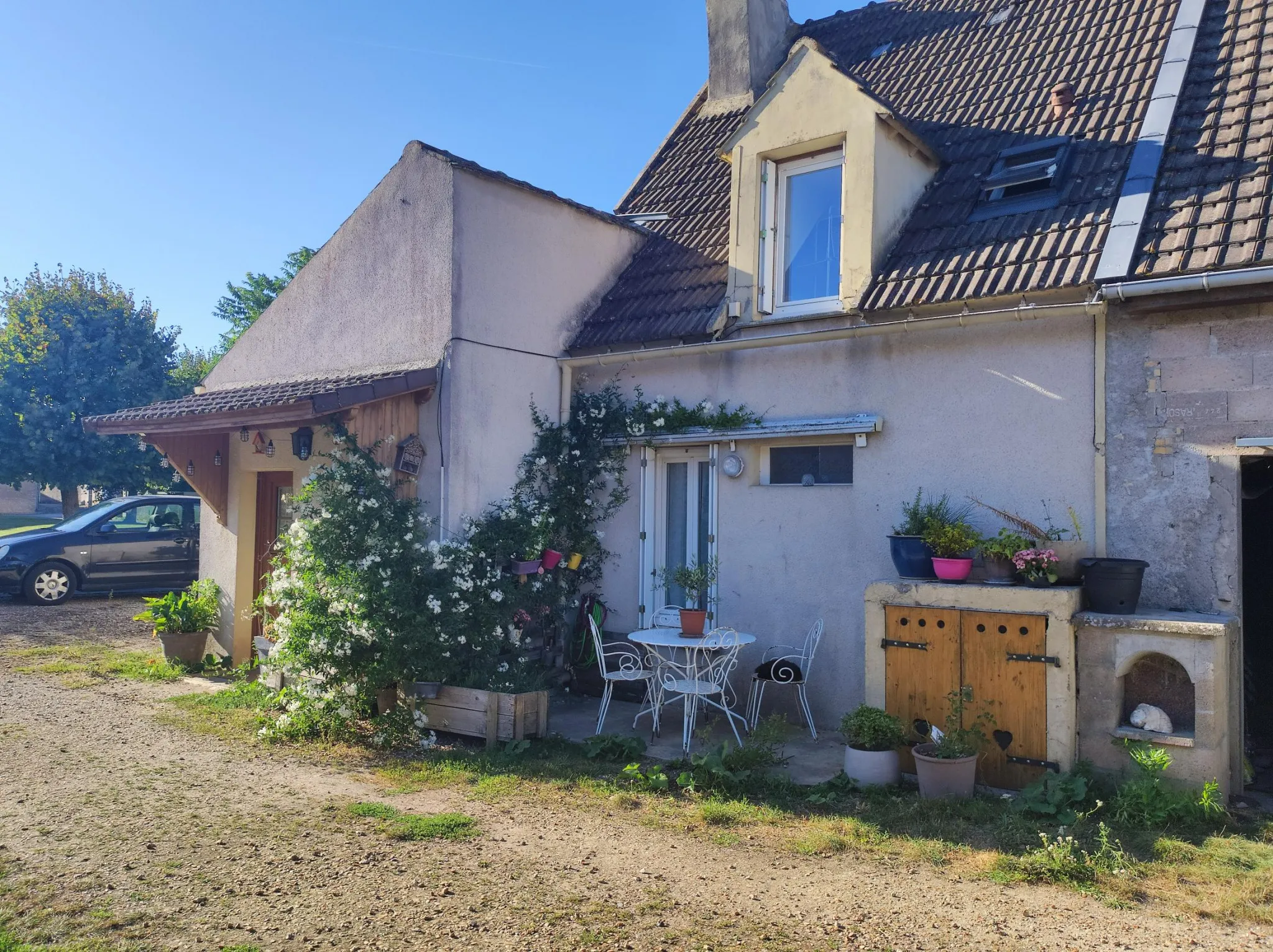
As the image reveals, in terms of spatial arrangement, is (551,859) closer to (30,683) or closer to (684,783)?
(684,783)

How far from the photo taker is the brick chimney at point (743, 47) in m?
11.2

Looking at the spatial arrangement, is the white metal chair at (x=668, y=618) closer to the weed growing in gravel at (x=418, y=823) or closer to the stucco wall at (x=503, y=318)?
the stucco wall at (x=503, y=318)

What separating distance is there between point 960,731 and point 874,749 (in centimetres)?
57

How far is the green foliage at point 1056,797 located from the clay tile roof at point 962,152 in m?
3.41

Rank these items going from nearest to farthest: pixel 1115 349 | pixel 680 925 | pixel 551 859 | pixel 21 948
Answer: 1. pixel 21 948
2. pixel 680 925
3. pixel 551 859
4. pixel 1115 349

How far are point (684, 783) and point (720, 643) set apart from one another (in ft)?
3.83

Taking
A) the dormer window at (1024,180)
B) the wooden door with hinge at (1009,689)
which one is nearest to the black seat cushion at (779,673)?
the wooden door with hinge at (1009,689)

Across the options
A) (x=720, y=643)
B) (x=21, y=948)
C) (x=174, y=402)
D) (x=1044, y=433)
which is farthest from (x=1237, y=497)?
(x=174, y=402)

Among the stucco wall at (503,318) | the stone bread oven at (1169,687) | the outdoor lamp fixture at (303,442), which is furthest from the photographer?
the outdoor lamp fixture at (303,442)

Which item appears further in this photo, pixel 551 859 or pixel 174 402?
pixel 174 402

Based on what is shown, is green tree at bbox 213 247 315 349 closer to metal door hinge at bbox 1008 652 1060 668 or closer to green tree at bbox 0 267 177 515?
green tree at bbox 0 267 177 515

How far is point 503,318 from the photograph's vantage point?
869 cm

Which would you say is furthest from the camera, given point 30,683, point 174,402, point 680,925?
point 174,402

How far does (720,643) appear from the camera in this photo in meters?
6.71
